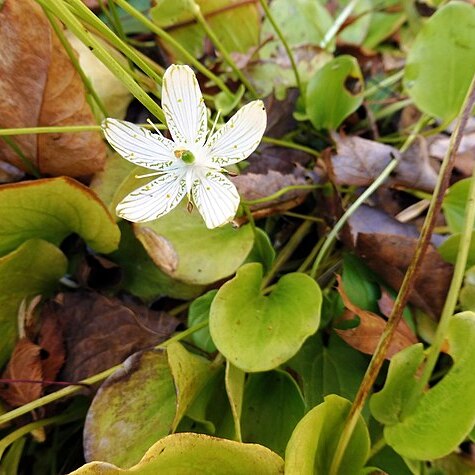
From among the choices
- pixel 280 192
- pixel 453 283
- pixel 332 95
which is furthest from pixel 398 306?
pixel 332 95

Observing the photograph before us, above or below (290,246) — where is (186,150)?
above

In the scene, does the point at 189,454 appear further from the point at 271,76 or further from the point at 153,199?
the point at 271,76

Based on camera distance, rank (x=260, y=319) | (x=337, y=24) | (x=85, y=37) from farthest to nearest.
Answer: (x=337, y=24) < (x=260, y=319) < (x=85, y=37)

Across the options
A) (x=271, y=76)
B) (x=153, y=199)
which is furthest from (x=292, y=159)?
(x=153, y=199)

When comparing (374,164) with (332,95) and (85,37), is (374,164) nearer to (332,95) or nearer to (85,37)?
(332,95)

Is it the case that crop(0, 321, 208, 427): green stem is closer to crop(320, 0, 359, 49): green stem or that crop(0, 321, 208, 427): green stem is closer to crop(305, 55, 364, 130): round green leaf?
crop(305, 55, 364, 130): round green leaf

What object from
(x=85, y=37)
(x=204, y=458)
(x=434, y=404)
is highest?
(x=85, y=37)

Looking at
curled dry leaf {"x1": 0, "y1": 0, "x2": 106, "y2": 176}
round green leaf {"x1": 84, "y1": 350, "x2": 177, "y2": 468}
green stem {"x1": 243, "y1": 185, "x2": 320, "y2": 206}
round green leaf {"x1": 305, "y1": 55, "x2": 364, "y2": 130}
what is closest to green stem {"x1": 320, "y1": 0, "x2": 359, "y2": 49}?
round green leaf {"x1": 305, "y1": 55, "x2": 364, "y2": 130}
